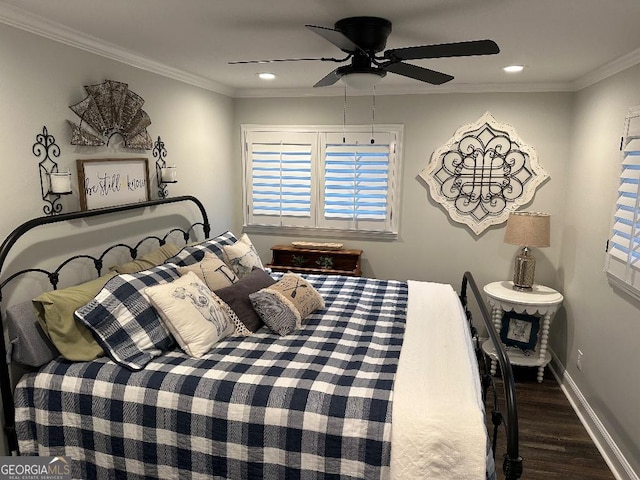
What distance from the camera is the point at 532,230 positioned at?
383cm

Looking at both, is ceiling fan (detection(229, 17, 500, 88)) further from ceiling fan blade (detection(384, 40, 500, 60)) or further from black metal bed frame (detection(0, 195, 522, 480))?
black metal bed frame (detection(0, 195, 522, 480))

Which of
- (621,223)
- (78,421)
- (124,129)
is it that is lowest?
(78,421)

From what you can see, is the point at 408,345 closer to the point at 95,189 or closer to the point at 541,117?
the point at 95,189

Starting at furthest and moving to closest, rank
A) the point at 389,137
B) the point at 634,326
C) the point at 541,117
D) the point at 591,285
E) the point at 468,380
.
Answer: the point at 389,137, the point at 541,117, the point at 591,285, the point at 634,326, the point at 468,380

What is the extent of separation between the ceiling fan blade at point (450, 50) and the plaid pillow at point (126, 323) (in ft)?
5.70

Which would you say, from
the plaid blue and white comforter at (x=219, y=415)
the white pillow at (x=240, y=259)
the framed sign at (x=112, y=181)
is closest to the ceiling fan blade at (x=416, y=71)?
the plaid blue and white comforter at (x=219, y=415)

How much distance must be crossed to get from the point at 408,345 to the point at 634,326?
1.39m

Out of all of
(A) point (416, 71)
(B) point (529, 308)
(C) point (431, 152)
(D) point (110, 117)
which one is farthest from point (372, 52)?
(B) point (529, 308)

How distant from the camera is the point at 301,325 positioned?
2.72 m

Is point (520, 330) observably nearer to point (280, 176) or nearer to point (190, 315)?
point (280, 176)

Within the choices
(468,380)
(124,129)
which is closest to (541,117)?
(468,380)

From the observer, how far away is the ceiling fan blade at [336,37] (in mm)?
1836

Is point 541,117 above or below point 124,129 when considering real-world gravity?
above

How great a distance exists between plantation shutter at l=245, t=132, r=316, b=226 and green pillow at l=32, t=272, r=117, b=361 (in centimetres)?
275
